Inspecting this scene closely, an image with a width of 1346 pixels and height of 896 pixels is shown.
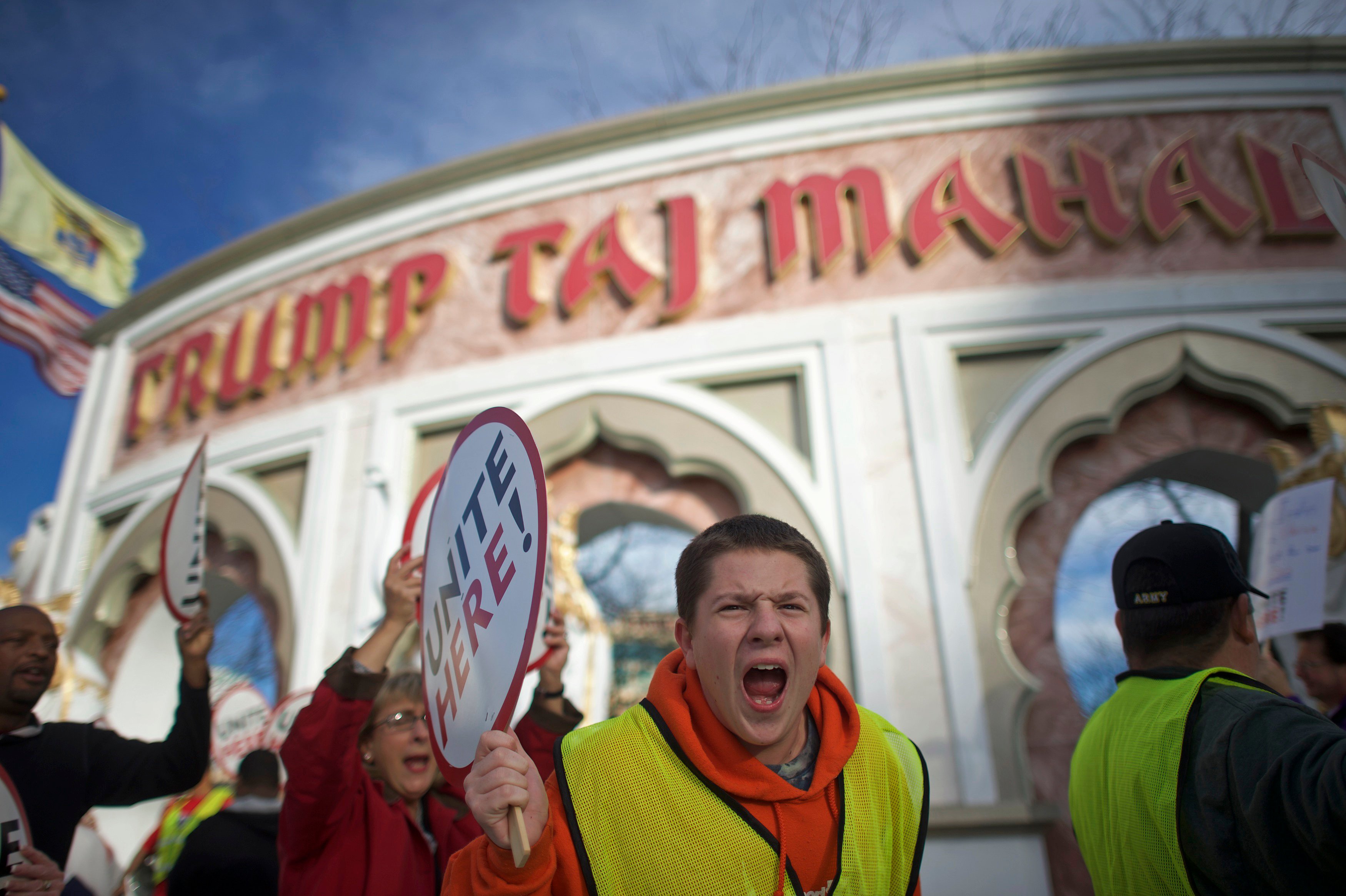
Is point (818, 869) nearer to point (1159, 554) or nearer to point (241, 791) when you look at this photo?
point (1159, 554)

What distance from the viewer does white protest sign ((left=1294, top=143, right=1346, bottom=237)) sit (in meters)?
2.02

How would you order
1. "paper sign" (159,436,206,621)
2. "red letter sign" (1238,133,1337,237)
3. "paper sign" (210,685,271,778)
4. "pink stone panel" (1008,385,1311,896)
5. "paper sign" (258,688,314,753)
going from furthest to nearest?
1. "red letter sign" (1238,133,1337,237)
2. "paper sign" (210,685,271,778)
3. "pink stone panel" (1008,385,1311,896)
4. "paper sign" (258,688,314,753)
5. "paper sign" (159,436,206,621)

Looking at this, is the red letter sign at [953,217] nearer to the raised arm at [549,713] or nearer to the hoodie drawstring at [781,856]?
the raised arm at [549,713]

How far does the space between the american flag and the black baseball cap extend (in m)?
10.7

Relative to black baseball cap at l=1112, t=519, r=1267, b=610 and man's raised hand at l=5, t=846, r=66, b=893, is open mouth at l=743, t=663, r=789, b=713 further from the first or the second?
man's raised hand at l=5, t=846, r=66, b=893

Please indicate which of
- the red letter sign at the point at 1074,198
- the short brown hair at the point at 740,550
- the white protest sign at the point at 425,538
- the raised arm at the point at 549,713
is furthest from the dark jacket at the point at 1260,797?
the red letter sign at the point at 1074,198

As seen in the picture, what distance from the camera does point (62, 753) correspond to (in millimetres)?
2182

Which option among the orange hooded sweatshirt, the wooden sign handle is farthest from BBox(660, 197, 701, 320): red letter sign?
the wooden sign handle

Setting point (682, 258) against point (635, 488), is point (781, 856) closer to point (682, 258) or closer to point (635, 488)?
point (635, 488)

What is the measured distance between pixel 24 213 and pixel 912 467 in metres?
9.39

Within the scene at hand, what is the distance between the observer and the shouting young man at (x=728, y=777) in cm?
125

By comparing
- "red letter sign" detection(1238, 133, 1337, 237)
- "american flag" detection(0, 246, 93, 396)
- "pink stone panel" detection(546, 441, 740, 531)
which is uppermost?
"american flag" detection(0, 246, 93, 396)

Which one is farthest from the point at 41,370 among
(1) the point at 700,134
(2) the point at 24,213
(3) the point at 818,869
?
(3) the point at 818,869

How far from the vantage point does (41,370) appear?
898 cm
